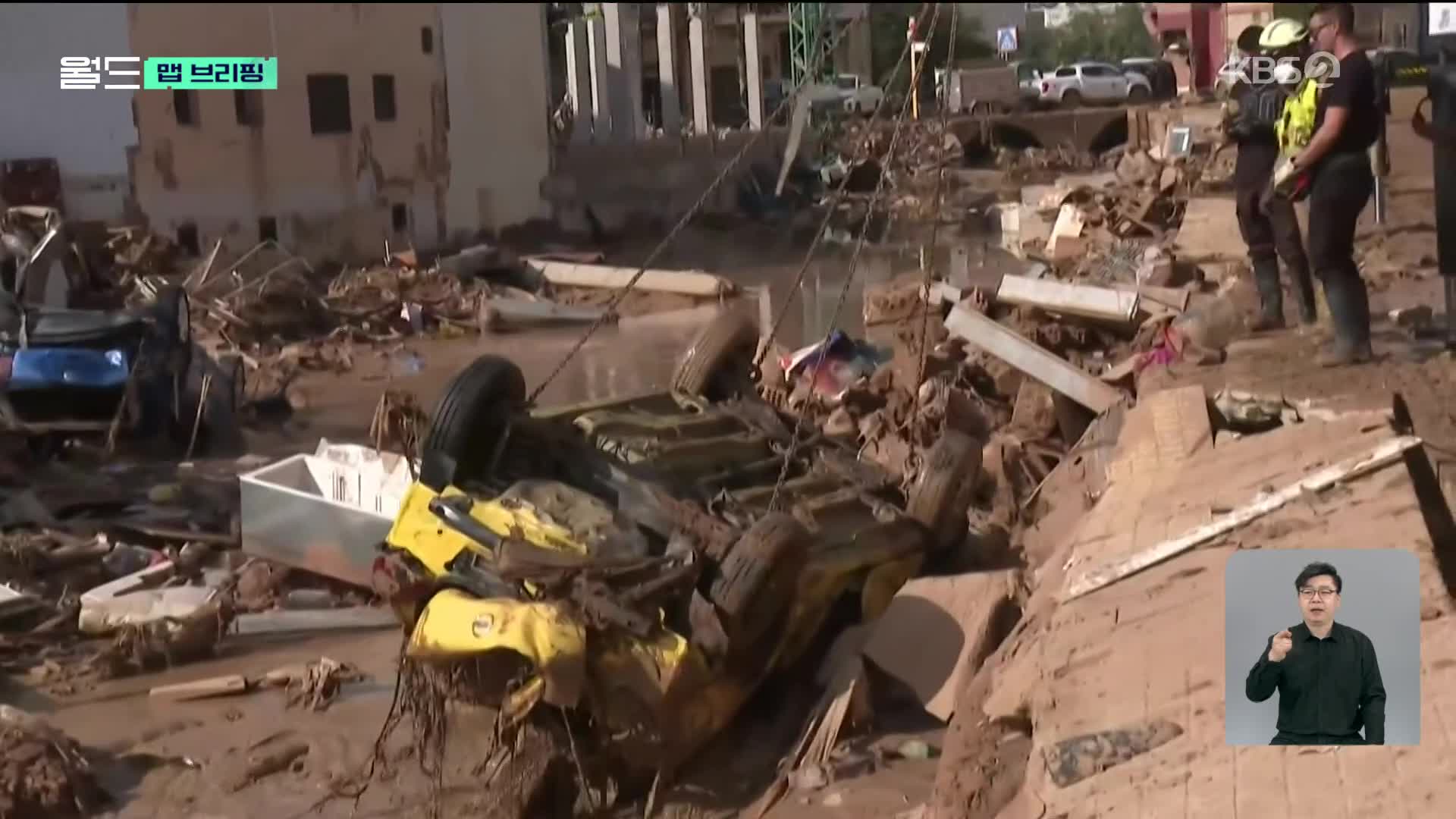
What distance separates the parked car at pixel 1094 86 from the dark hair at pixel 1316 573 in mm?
40753

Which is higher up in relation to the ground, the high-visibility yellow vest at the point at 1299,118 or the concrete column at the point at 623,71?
the concrete column at the point at 623,71

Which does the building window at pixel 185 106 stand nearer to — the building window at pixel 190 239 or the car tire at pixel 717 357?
the building window at pixel 190 239

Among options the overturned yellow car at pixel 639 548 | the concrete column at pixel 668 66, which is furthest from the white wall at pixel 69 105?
the concrete column at pixel 668 66

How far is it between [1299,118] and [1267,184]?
83cm

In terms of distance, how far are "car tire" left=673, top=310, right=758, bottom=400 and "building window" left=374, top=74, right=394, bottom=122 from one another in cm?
1906

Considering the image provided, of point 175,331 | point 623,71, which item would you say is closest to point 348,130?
point 623,71

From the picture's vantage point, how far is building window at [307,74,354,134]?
24.5 m

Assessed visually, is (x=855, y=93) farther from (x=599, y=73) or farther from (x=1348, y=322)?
(x=1348, y=322)

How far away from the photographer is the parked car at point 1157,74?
40.1m

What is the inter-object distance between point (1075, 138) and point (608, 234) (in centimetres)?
1531

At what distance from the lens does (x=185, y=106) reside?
22719mm

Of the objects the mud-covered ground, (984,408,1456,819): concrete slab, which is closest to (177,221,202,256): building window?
the mud-covered ground

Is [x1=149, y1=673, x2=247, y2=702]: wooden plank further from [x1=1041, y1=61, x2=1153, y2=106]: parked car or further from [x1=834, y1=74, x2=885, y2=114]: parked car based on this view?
[x1=1041, y1=61, x2=1153, y2=106]: parked car

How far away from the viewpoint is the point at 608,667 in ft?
17.2
